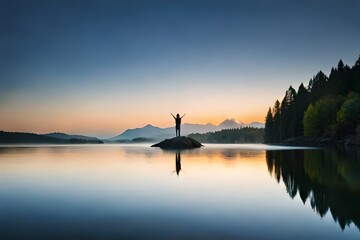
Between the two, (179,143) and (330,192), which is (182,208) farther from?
(179,143)

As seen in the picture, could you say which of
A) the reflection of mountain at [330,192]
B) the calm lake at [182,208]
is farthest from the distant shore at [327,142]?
the calm lake at [182,208]

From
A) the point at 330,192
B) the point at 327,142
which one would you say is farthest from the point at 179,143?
the point at 330,192

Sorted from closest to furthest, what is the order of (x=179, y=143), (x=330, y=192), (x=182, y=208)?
(x=182, y=208)
(x=330, y=192)
(x=179, y=143)

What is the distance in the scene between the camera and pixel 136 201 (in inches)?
544

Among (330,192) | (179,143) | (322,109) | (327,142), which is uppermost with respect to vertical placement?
(322,109)

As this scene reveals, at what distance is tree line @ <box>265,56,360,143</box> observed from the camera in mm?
87000

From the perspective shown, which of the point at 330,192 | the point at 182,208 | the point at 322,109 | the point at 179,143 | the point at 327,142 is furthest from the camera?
the point at 322,109

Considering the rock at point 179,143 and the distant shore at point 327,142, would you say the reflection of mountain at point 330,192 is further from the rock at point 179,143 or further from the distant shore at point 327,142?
the distant shore at point 327,142

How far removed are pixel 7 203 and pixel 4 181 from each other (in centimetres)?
765

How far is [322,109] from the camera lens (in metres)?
103

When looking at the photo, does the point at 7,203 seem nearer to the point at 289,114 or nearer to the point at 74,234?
the point at 74,234

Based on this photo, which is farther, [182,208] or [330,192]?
[330,192]

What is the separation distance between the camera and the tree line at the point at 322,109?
8700cm

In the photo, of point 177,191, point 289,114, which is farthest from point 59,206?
point 289,114
